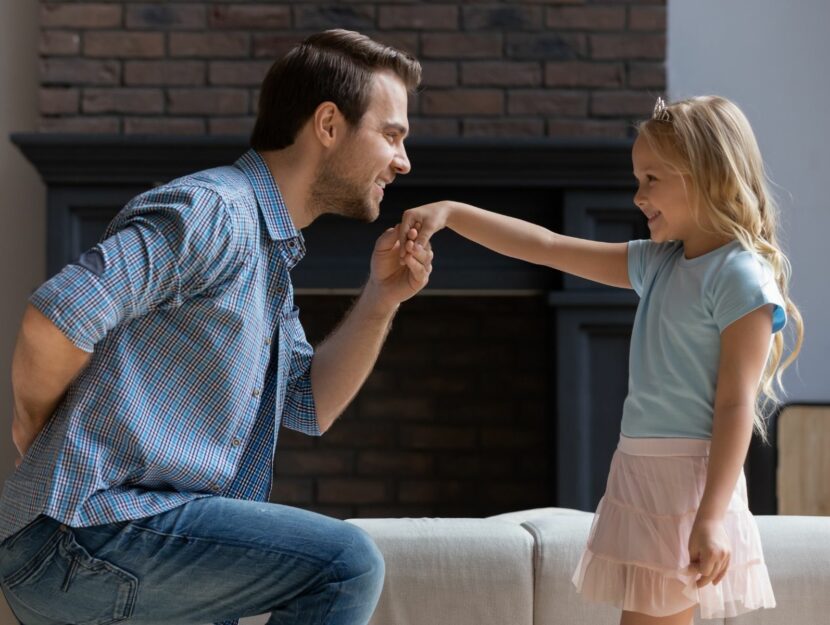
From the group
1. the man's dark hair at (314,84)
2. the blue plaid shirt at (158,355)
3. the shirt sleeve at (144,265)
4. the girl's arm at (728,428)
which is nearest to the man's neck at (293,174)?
the man's dark hair at (314,84)

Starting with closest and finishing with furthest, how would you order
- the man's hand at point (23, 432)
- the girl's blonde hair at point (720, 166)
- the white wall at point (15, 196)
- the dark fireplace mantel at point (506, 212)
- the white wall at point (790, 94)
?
the man's hand at point (23, 432) < the girl's blonde hair at point (720, 166) < the dark fireplace mantel at point (506, 212) < the white wall at point (15, 196) < the white wall at point (790, 94)

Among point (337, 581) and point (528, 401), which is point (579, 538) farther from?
point (528, 401)

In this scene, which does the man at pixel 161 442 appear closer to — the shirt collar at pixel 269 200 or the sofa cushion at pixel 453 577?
the shirt collar at pixel 269 200

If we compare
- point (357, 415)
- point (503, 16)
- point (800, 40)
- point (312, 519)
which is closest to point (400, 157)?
point (312, 519)

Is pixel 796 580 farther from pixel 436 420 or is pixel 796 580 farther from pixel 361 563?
pixel 436 420

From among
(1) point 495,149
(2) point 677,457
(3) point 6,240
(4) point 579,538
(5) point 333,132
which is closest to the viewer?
(2) point 677,457

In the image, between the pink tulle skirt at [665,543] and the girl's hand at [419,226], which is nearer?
the pink tulle skirt at [665,543]

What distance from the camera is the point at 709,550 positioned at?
1.36m

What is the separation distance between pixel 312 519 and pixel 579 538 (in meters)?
0.59

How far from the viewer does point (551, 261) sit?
68.4 inches

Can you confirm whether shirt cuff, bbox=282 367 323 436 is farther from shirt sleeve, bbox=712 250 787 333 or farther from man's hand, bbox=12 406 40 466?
shirt sleeve, bbox=712 250 787 333

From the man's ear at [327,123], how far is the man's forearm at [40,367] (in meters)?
0.53

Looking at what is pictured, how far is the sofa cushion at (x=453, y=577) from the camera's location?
5.90ft

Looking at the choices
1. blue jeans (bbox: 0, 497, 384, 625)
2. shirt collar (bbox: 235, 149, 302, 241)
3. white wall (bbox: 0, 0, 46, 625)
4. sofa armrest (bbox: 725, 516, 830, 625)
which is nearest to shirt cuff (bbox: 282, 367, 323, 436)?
shirt collar (bbox: 235, 149, 302, 241)
